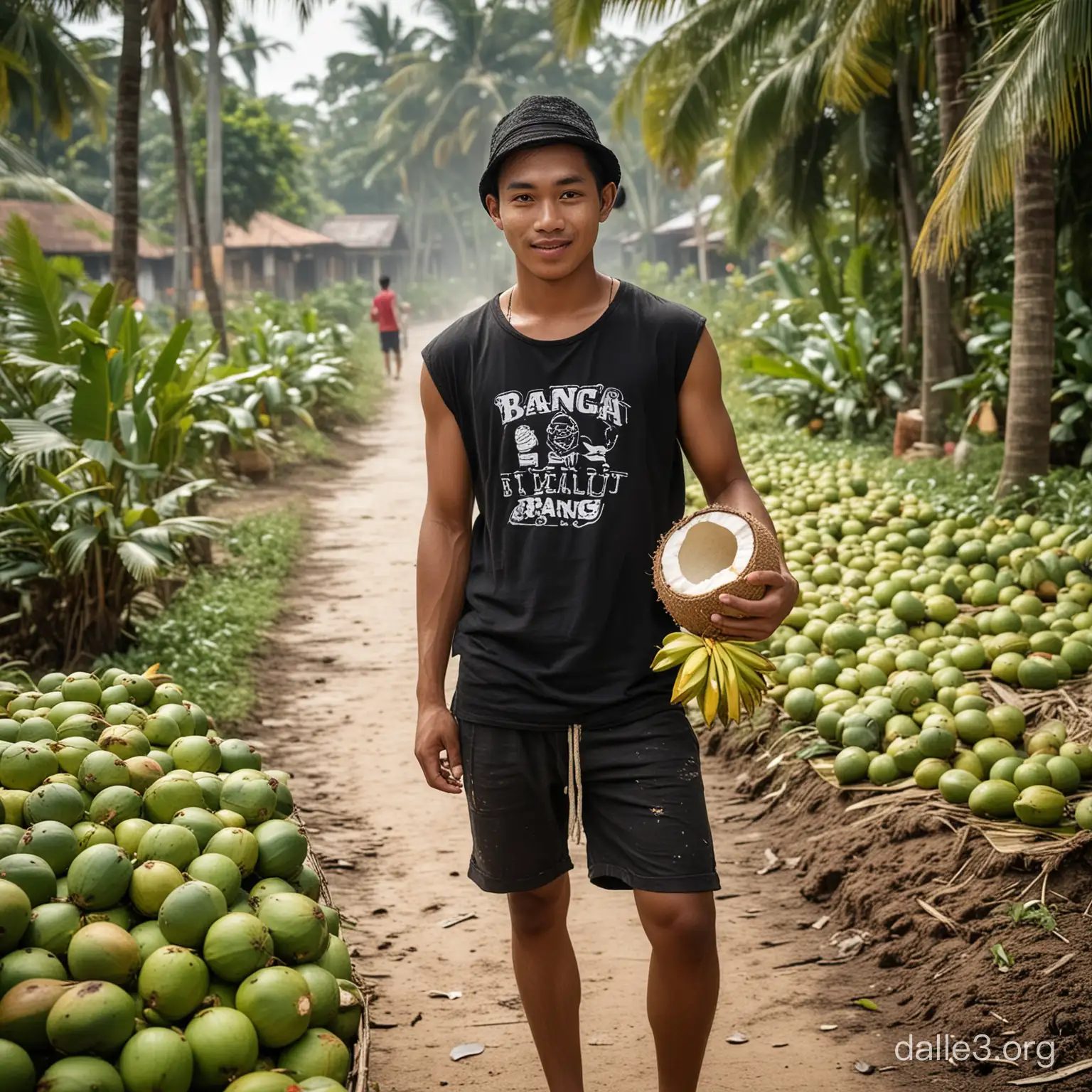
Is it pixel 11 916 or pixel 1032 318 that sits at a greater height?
pixel 1032 318

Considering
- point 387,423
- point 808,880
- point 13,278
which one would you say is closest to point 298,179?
point 387,423

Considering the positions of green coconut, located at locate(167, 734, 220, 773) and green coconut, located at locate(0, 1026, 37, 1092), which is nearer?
green coconut, located at locate(0, 1026, 37, 1092)

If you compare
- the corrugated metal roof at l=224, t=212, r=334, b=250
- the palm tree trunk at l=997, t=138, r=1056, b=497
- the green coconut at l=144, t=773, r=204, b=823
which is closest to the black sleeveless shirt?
the green coconut at l=144, t=773, r=204, b=823

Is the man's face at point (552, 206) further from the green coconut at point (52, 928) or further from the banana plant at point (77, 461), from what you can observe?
the banana plant at point (77, 461)

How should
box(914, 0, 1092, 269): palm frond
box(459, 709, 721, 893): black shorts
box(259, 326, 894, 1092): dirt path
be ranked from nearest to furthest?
1. box(459, 709, 721, 893): black shorts
2. box(259, 326, 894, 1092): dirt path
3. box(914, 0, 1092, 269): palm frond

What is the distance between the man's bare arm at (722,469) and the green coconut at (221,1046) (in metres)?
1.14

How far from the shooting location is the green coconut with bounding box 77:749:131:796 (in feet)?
9.31

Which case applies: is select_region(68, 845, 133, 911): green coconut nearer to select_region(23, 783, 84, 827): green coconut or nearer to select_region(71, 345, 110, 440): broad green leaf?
select_region(23, 783, 84, 827): green coconut

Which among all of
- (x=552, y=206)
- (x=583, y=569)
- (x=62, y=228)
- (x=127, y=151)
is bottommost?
(x=583, y=569)

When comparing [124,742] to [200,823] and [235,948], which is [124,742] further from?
[235,948]

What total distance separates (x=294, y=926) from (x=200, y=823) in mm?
371

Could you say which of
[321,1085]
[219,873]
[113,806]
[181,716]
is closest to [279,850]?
[219,873]

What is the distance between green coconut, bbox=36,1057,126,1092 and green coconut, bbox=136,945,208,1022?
163 millimetres

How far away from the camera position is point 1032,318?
7637mm
